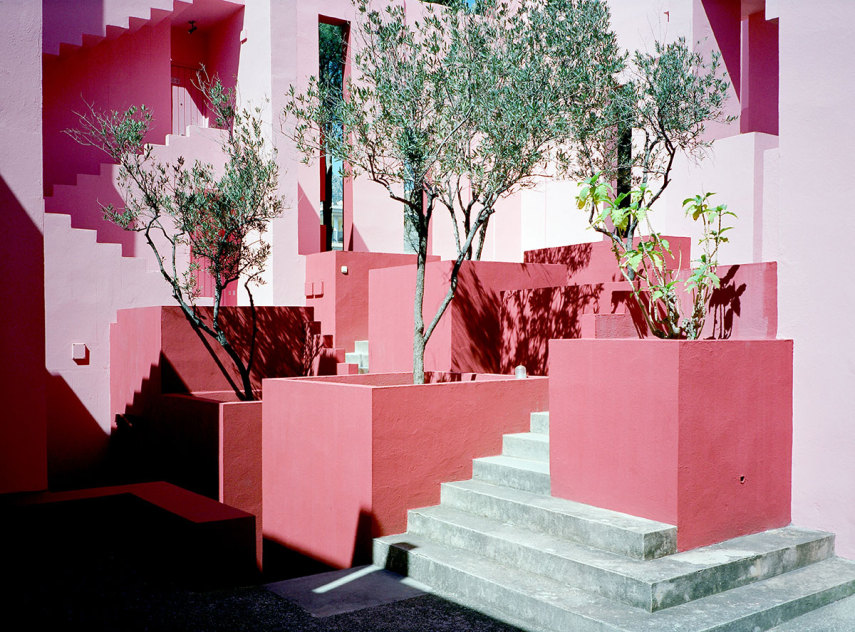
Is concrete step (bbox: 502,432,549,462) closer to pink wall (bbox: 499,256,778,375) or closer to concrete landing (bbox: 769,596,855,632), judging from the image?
pink wall (bbox: 499,256,778,375)

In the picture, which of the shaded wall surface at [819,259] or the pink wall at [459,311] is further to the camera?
the pink wall at [459,311]

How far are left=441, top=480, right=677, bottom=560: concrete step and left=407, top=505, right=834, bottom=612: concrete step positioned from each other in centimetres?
7

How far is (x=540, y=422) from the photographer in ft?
24.3

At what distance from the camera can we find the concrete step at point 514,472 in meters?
6.33

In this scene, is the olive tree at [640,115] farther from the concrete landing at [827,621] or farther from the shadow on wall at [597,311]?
the concrete landing at [827,621]

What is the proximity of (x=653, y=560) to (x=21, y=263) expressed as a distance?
5.20 meters

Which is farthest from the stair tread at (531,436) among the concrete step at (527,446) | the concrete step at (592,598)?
the concrete step at (592,598)

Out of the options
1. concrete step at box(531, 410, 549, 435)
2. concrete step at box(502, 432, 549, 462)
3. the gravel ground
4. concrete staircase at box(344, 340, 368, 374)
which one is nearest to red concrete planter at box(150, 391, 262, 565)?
concrete staircase at box(344, 340, 368, 374)

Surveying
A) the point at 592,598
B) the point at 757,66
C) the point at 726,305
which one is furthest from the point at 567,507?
the point at 757,66

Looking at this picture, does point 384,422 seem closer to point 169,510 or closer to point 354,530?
point 354,530

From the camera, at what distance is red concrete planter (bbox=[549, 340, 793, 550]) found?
5.31 m

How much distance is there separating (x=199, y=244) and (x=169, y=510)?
6.10m

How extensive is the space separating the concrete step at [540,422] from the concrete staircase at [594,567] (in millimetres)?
912

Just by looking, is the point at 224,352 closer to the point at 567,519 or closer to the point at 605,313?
the point at 605,313
